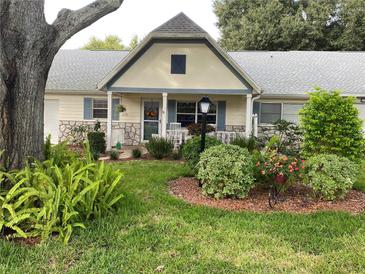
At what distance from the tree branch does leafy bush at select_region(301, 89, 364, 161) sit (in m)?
5.15

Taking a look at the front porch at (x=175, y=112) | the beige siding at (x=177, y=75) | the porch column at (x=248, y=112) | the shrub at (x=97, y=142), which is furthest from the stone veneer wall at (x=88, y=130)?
the porch column at (x=248, y=112)

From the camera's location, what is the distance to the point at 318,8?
2677cm

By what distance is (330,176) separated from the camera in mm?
5684

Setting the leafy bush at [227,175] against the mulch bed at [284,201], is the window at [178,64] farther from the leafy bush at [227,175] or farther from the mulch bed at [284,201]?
the leafy bush at [227,175]

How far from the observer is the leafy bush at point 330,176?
562cm

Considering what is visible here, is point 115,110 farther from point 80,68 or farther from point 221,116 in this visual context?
point 221,116

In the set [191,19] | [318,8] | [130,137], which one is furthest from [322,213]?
[318,8]

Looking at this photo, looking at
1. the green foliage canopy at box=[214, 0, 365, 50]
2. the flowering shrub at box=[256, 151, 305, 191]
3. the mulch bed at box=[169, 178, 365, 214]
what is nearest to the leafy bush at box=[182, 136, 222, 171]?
the mulch bed at box=[169, 178, 365, 214]

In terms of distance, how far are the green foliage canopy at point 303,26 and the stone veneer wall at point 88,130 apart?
1715 cm

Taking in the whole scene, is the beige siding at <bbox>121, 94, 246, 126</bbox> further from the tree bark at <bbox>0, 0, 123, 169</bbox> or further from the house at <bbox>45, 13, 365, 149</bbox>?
the tree bark at <bbox>0, 0, 123, 169</bbox>

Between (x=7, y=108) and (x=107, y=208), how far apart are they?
2.12 metres

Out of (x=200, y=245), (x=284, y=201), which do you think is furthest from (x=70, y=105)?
(x=200, y=245)

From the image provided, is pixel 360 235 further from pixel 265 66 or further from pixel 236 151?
pixel 265 66

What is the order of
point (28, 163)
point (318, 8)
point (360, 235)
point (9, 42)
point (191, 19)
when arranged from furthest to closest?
1. point (318, 8)
2. point (191, 19)
3. point (28, 163)
4. point (9, 42)
5. point (360, 235)
